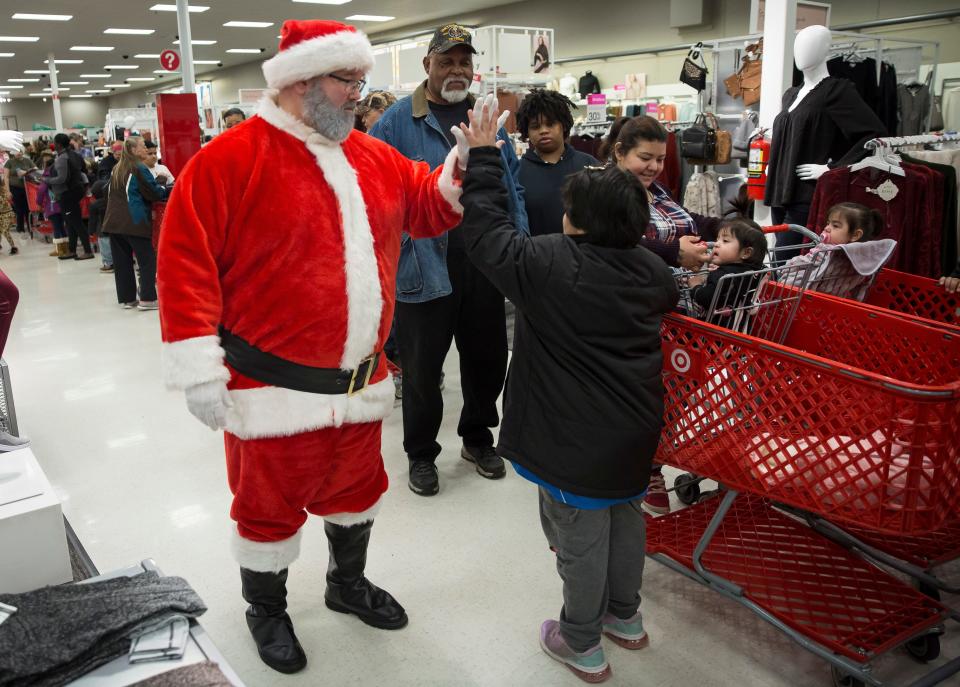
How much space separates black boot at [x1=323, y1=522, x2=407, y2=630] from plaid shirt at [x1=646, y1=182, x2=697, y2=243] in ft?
4.17

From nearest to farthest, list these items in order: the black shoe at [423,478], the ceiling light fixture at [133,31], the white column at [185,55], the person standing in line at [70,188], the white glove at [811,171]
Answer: the black shoe at [423,478] → the white glove at [811,171] → the white column at [185,55] → the person standing in line at [70,188] → the ceiling light fixture at [133,31]

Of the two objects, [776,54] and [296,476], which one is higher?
[776,54]

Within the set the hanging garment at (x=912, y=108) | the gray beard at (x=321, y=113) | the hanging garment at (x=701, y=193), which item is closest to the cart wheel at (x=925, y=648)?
the gray beard at (x=321, y=113)

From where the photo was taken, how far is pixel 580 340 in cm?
183

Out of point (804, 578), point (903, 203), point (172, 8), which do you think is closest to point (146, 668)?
point (804, 578)

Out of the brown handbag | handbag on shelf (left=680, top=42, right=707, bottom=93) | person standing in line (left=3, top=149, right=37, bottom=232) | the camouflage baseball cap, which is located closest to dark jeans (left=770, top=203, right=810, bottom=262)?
the brown handbag

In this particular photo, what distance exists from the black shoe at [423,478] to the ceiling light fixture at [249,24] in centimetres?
1727

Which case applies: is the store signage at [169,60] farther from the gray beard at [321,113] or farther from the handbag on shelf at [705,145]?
the gray beard at [321,113]

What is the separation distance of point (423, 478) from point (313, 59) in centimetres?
180

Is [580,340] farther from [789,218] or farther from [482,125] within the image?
[789,218]

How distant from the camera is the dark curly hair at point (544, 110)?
3.09m

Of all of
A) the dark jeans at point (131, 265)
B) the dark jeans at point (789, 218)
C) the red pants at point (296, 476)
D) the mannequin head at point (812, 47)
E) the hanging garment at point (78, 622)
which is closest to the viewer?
the hanging garment at point (78, 622)

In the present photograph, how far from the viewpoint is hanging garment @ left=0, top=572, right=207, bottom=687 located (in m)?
1.27

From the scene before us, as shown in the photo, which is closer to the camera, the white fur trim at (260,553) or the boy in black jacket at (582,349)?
the boy in black jacket at (582,349)
